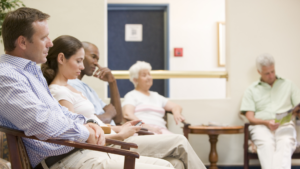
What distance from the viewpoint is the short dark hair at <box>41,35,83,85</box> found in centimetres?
192

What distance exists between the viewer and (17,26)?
4.58 feet

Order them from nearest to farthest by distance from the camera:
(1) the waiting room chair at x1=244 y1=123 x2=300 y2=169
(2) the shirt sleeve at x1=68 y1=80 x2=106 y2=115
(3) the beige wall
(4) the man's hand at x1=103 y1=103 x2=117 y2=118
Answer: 1. (2) the shirt sleeve at x1=68 y1=80 x2=106 y2=115
2. (4) the man's hand at x1=103 y1=103 x2=117 y2=118
3. (1) the waiting room chair at x1=244 y1=123 x2=300 y2=169
4. (3) the beige wall

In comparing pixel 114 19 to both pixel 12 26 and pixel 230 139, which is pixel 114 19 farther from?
pixel 12 26

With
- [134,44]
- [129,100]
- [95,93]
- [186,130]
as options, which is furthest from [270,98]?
[134,44]

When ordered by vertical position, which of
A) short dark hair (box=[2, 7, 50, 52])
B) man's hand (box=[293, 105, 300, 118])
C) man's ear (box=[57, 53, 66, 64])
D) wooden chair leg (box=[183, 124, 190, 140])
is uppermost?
short dark hair (box=[2, 7, 50, 52])

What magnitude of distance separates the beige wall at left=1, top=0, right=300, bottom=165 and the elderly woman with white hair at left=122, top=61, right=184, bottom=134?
1.44ft

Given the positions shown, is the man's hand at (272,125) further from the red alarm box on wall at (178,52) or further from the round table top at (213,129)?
the red alarm box on wall at (178,52)

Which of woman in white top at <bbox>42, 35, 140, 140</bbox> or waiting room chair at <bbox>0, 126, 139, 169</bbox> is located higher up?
woman in white top at <bbox>42, 35, 140, 140</bbox>

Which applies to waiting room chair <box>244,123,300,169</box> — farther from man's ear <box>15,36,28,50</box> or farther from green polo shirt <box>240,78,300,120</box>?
man's ear <box>15,36,28,50</box>

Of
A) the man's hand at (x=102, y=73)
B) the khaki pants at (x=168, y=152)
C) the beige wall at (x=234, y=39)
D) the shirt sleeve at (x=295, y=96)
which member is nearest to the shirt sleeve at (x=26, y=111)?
the khaki pants at (x=168, y=152)

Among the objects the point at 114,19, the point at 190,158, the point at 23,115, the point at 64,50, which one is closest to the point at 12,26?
the point at 23,115

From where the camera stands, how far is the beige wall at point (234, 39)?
12.0 ft

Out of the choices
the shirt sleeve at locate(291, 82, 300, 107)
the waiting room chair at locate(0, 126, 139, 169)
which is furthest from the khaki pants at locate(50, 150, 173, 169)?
the shirt sleeve at locate(291, 82, 300, 107)

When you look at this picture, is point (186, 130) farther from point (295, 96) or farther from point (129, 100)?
point (295, 96)
